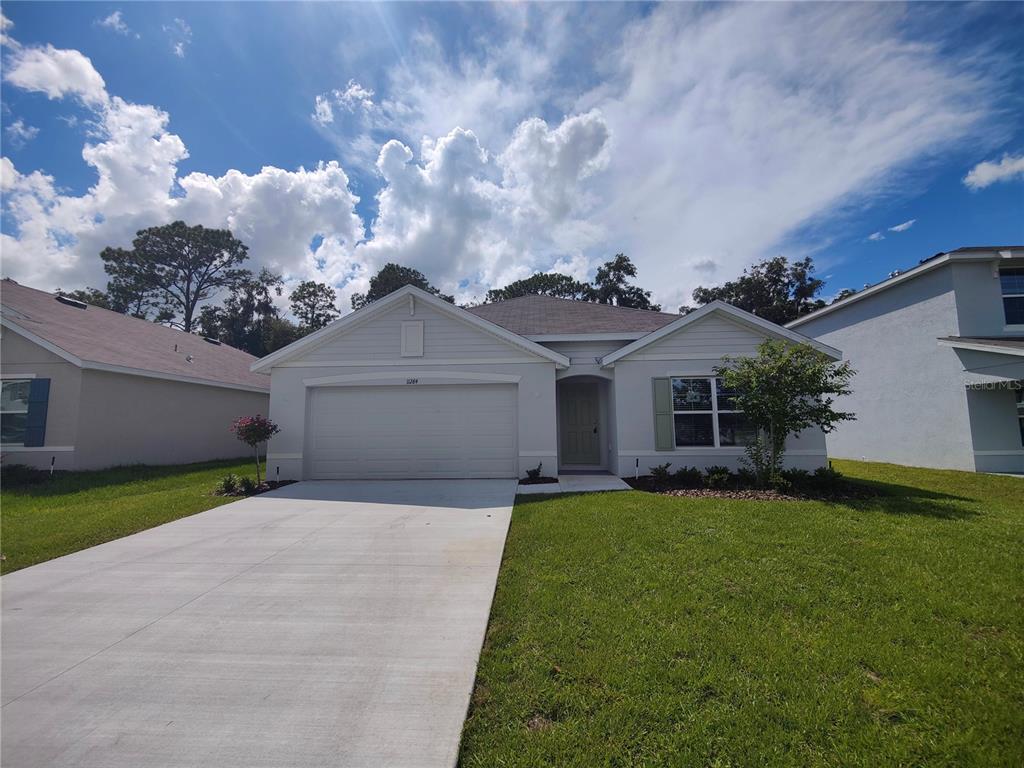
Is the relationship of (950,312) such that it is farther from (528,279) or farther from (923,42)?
(528,279)

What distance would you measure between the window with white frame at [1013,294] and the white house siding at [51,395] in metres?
25.4

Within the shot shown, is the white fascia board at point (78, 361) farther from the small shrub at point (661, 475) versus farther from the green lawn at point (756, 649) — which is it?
the small shrub at point (661, 475)

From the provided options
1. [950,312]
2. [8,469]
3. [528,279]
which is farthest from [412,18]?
[528,279]

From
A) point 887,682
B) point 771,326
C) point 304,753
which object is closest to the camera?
point 304,753

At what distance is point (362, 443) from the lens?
1088cm

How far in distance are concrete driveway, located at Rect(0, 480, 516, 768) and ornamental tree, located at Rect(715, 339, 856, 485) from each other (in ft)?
19.5

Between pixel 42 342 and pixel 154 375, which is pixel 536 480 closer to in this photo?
pixel 154 375

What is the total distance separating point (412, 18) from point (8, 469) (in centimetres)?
1408

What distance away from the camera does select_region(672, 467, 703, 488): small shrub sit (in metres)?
9.46

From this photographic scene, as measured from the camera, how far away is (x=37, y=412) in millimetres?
11312

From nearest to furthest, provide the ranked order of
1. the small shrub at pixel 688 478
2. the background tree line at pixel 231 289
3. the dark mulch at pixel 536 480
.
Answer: the small shrub at pixel 688 478 → the dark mulch at pixel 536 480 → the background tree line at pixel 231 289

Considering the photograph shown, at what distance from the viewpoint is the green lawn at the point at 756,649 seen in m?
2.33

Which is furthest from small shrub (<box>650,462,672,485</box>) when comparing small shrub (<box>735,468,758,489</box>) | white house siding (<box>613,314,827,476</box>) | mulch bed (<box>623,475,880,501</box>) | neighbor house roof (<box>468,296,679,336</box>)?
neighbor house roof (<box>468,296,679,336</box>)

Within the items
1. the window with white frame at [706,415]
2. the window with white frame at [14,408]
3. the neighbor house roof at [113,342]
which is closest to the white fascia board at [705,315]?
the window with white frame at [706,415]
